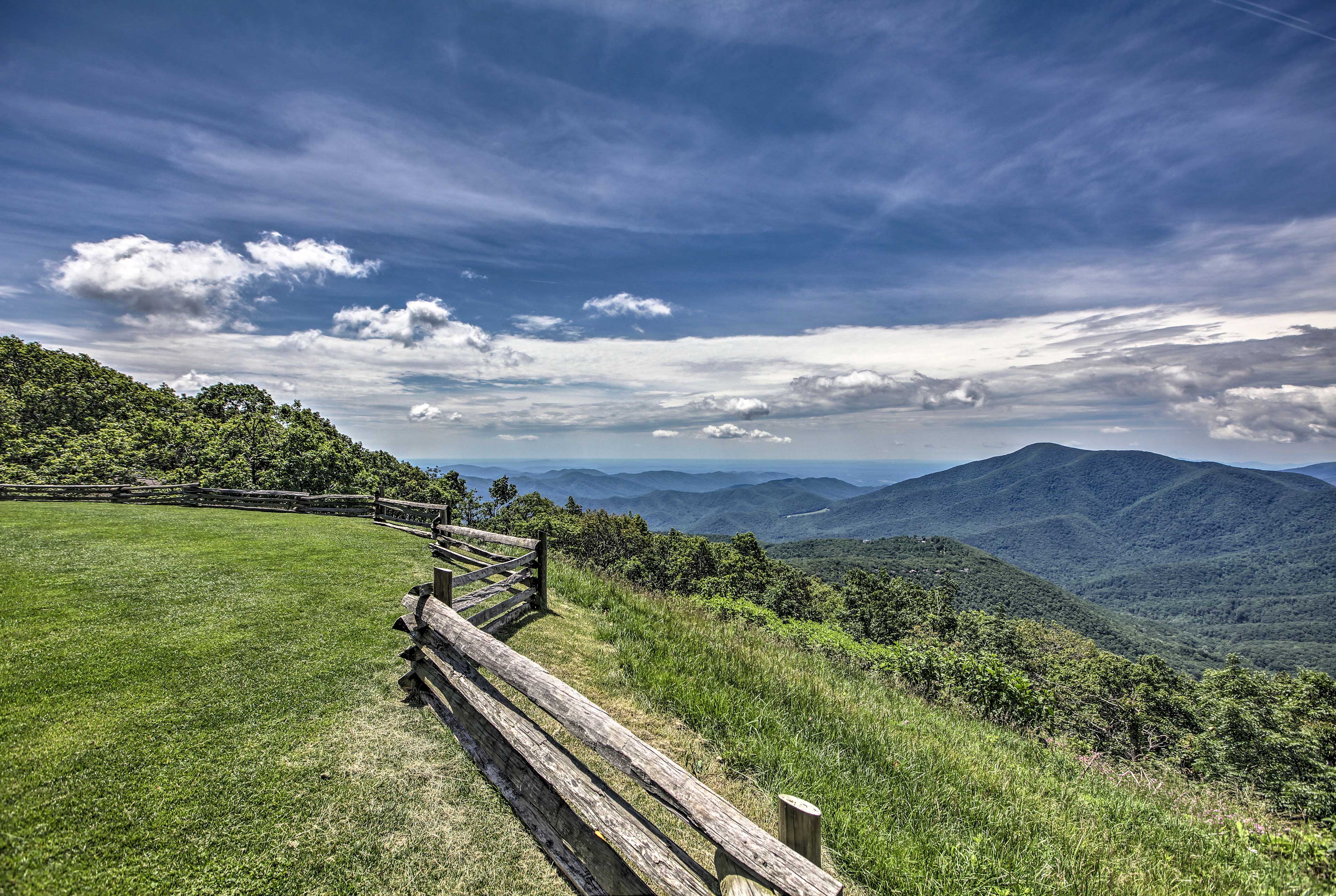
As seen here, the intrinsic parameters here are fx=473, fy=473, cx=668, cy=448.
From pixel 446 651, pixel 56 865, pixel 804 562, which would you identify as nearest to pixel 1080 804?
pixel 446 651

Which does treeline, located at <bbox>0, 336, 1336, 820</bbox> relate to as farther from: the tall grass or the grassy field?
the grassy field

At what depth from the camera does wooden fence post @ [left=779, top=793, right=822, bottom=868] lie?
8.20ft

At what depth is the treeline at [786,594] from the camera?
14.0 m

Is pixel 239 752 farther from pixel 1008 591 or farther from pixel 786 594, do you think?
pixel 1008 591

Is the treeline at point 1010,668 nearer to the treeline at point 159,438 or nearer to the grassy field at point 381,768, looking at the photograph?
the grassy field at point 381,768

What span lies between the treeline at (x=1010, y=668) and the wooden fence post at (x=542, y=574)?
978mm

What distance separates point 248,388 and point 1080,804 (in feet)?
212

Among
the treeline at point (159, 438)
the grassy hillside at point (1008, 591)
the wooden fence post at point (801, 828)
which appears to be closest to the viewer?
the wooden fence post at point (801, 828)

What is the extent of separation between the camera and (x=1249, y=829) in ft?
16.8

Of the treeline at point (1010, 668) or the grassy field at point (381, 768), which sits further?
the treeline at point (1010, 668)

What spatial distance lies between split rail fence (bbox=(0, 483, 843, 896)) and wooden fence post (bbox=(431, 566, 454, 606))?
0.02m

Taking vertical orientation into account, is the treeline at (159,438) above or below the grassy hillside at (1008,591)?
above

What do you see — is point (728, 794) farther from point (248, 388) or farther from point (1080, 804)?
point (248, 388)

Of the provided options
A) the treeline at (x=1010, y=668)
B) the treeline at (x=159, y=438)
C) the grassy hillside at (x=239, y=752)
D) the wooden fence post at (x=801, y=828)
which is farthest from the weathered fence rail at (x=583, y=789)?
the treeline at (x=159, y=438)
